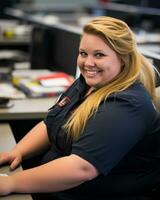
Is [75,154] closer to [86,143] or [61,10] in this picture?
[86,143]

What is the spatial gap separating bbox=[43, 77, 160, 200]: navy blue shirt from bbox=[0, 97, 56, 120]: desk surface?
38 cm

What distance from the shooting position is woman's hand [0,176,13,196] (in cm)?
128

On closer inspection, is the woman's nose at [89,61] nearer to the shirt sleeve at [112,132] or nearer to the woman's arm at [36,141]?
the shirt sleeve at [112,132]

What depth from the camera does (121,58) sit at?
1406 millimetres

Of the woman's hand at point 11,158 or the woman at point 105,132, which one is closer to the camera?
the woman at point 105,132

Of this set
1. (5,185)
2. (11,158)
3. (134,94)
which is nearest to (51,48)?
(11,158)

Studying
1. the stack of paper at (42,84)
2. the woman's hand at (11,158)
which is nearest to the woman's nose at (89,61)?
the woman's hand at (11,158)

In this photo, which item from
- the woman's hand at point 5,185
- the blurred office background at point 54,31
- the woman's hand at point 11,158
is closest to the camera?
the woman's hand at point 5,185

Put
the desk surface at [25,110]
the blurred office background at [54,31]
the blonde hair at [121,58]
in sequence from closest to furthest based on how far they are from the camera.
Result: the blonde hair at [121,58]
the desk surface at [25,110]
the blurred office background at [54,31]

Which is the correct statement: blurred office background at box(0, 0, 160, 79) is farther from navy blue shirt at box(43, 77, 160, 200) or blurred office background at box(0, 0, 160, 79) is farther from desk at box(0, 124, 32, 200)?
desk at box(0, 124, 32, 200)

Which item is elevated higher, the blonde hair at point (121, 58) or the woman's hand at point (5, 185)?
the blonde hair at point (121, 58)

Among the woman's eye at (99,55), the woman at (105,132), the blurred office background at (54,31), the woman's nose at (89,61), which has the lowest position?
the blurred office background at (54,31)

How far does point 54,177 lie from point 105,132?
0.21 meters

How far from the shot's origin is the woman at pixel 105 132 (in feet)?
4.29
